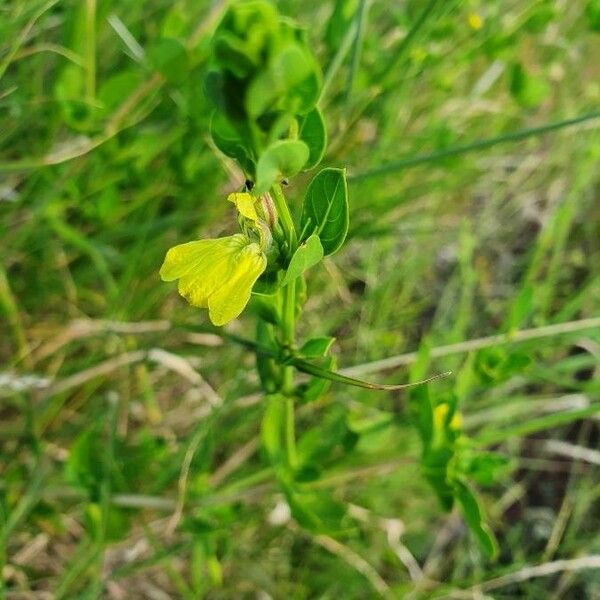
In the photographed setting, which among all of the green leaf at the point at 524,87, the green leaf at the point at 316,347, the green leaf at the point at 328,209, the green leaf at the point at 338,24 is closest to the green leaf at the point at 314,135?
the green leaf at the point at 328,209

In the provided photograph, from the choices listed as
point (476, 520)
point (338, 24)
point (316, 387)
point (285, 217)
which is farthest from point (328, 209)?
point (338, 24)

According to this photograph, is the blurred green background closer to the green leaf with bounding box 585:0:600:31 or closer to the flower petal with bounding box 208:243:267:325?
the green leaf with bounding box 585:0:600:31

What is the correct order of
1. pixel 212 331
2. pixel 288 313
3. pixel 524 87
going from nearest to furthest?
pixel 288 313 → pixel 212 331 → pixel 524 87

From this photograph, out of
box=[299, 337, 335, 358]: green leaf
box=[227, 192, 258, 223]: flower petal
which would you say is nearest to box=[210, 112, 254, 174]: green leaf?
box=[227, 192, 258, 223]: flower petal

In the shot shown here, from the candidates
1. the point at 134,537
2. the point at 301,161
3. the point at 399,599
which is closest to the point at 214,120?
the point at 301,161

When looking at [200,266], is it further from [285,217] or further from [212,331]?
[212,331]

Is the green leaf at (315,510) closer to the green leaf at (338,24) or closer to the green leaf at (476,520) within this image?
the green leaf at (476,520)
